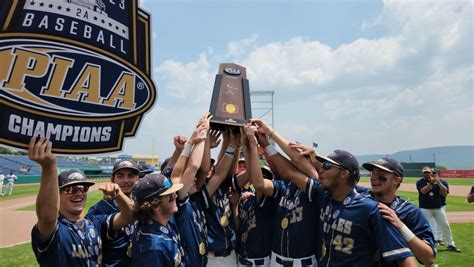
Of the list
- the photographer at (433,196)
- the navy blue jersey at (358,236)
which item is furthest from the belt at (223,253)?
the photographer at (433,196)

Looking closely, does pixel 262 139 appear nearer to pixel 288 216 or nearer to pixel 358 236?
pixel 288 216

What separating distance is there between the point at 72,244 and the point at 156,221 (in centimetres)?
77

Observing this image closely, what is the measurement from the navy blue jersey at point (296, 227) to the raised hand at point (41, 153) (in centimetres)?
262

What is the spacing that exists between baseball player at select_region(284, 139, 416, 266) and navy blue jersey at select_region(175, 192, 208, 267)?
1.30 meters

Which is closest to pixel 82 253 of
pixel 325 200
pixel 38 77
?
pixel 38 77

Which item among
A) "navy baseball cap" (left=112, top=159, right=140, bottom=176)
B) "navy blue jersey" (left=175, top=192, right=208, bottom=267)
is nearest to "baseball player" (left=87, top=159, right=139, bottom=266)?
"navy baseball cap" (left=112, top=159, right=140, bottom=176)

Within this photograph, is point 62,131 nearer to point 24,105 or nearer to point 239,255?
point 24,105

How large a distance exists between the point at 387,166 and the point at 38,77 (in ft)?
12.8

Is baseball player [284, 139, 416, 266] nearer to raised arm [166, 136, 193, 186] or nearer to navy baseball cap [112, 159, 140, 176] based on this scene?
raised arm [166, 136, 193, 186]

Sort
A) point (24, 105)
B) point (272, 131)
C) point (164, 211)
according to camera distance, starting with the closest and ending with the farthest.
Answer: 1. point (24, 105)
2. point (164, 211)
3. point (272, 131)

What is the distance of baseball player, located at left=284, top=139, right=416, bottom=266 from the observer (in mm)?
3183

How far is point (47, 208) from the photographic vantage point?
276cm

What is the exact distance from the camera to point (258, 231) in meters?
4.50

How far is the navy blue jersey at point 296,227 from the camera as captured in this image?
4008mm
